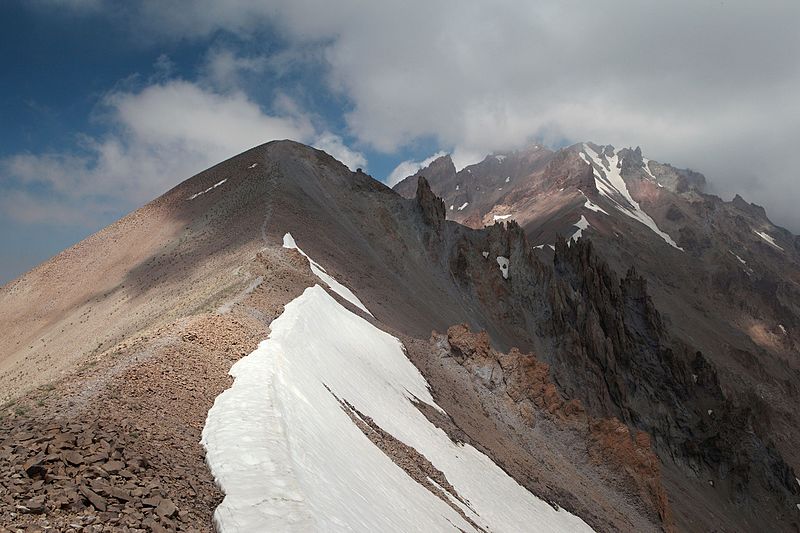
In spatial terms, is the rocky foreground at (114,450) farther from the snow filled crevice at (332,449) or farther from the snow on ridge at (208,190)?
the snow on ridge at (208,190)

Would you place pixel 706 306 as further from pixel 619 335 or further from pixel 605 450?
pixel 605 450

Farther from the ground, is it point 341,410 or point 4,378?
point 341,410

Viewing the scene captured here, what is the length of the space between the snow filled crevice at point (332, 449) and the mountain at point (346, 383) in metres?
0.07

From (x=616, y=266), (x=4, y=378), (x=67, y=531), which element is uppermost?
(x=616, y=266)

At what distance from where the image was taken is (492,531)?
16547 millimetres

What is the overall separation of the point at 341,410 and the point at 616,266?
126 metres

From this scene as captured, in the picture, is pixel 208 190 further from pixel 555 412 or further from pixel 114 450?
pixel 114 450

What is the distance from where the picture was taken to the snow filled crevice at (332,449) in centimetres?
819

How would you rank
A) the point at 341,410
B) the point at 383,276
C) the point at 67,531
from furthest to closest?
the point at 383,276
the point at 341,410
the point at 67,531

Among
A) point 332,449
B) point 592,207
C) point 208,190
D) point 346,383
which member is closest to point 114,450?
point 332,449

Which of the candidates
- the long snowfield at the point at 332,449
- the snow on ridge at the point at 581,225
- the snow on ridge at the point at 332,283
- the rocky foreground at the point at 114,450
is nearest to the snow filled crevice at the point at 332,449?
the long snowfield at the point at 332,449

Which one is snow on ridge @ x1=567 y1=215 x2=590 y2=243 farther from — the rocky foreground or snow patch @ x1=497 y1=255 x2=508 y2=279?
the rocky foreground

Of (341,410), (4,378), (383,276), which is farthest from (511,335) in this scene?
(341,410)

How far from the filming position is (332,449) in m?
11.6
